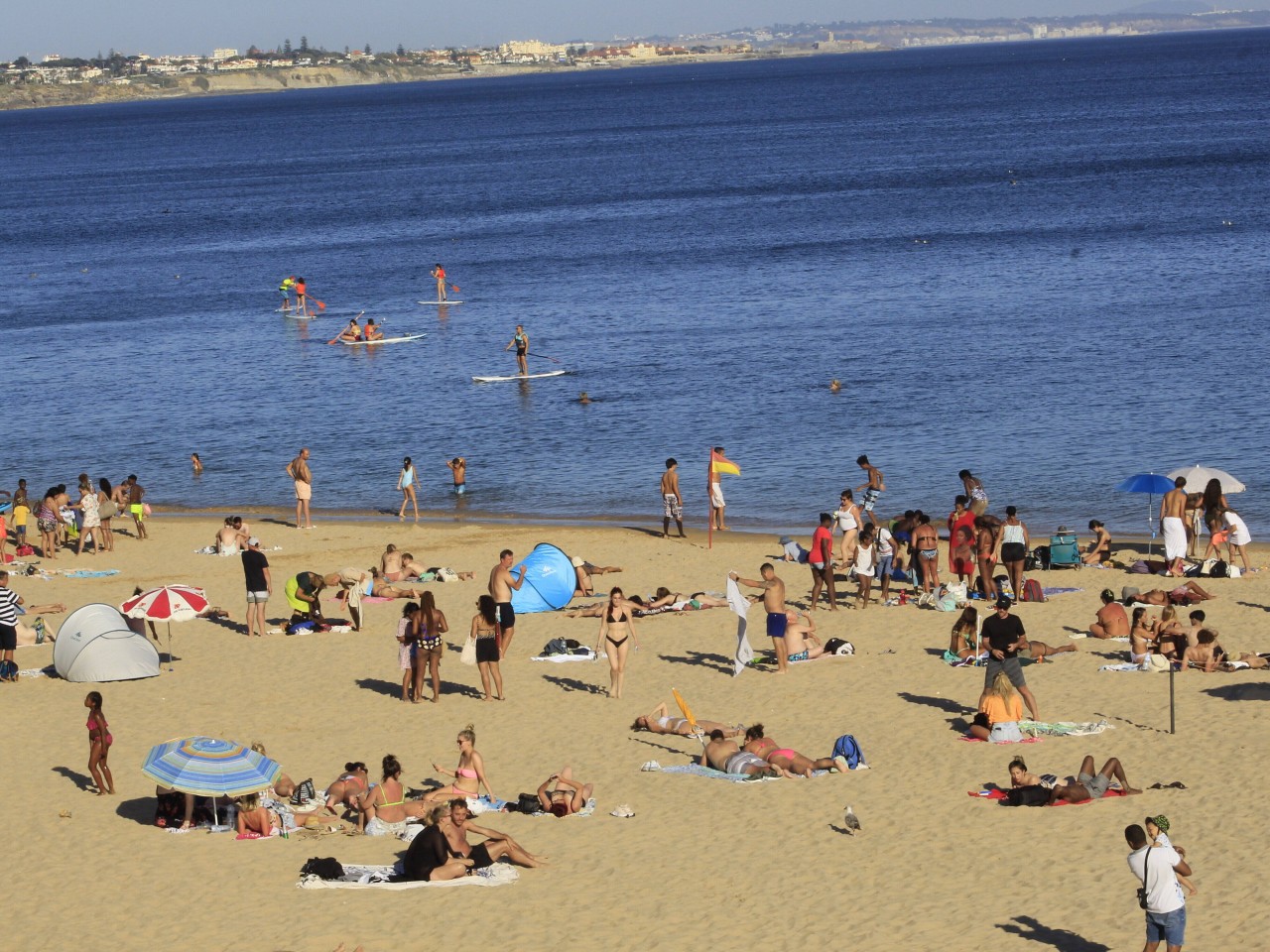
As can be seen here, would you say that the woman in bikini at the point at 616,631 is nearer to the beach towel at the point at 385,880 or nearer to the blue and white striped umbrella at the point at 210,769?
the blue and white striped umbrella at the point at 210,769

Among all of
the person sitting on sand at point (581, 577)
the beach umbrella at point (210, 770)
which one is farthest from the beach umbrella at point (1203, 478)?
the beach umbrella at point (210, 770)

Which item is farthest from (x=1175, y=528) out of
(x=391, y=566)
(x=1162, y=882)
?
(x=1162, y=882)

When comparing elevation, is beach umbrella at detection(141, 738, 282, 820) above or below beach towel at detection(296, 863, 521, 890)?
above

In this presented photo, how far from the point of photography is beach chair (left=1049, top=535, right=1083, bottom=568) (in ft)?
76.1

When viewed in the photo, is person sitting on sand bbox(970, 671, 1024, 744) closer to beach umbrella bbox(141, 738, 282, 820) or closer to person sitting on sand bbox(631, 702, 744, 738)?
person sitting on sand bbox(631, 702, 744, 738)

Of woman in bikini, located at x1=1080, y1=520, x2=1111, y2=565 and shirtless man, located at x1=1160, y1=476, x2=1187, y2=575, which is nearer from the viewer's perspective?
shirtless man, located at x1=1160, y1=476, x2=1187, y2=575

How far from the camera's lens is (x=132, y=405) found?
136ft

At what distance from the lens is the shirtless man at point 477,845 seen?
44.4 ft

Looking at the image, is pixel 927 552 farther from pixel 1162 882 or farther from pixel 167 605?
pixel 1162 882

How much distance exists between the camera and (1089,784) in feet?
48.1

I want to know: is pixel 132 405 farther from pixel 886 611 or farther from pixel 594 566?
pixel 886 611

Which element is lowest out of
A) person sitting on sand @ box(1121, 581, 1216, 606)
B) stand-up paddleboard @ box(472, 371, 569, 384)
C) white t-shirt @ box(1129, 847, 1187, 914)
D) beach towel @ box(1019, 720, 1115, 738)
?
beach towel @ box(1019, 720, 1115, 738)

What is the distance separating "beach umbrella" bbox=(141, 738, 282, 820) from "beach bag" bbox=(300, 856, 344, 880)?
3.99ft

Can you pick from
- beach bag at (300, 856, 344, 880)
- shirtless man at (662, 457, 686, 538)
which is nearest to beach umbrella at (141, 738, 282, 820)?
beach bag at (300, 856, 344, 880)
